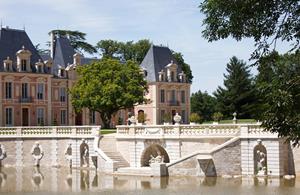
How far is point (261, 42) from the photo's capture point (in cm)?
1204

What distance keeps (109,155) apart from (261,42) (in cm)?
2237

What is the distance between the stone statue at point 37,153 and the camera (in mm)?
37625

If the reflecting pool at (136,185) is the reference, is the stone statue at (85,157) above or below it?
above

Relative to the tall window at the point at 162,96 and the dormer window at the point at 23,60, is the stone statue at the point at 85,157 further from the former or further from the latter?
the tall window at the point at 162,96

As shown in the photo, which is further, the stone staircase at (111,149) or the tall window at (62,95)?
the tall window at (62,95)

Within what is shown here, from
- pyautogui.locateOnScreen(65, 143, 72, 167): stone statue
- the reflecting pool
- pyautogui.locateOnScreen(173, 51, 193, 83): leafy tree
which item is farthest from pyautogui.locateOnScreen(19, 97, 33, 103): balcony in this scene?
pyautogui.locateOnScreen(173, 51, 193, 83): leafy tree

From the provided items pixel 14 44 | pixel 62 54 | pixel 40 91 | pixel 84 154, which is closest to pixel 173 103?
pixel 62 54

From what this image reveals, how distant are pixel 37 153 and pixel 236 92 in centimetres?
2603

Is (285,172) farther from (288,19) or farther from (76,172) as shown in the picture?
(288,19)

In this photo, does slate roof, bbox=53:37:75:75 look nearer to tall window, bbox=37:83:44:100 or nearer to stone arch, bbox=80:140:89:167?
tall window, bbox=37:83:44:100

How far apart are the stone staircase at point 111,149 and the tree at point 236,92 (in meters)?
→ 24.8

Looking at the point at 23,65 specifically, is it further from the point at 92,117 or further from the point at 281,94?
the point at 281,94

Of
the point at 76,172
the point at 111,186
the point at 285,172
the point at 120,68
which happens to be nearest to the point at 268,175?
the point at 285,172

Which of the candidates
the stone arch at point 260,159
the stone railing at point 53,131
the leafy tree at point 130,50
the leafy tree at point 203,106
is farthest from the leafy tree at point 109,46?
the stone arch at point 260,159
